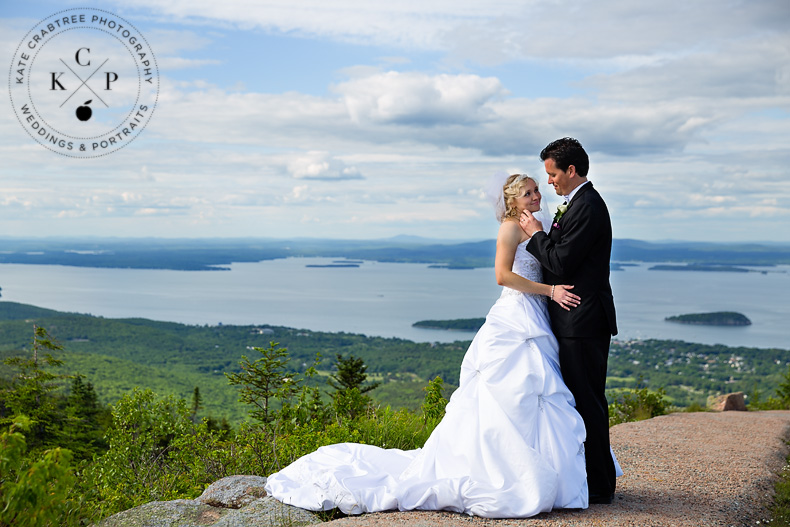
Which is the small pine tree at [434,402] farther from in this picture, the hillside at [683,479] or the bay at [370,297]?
the bay at [370,297]

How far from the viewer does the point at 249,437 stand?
8.02m

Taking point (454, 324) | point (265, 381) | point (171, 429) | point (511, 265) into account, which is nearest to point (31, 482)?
point (511, 265)

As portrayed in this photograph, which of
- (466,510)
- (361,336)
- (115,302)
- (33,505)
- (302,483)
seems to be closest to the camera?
(33,505)

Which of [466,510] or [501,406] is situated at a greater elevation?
[501,406]

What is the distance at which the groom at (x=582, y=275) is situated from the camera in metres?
4.94

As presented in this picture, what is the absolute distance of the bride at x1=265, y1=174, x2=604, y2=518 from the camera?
191 inches

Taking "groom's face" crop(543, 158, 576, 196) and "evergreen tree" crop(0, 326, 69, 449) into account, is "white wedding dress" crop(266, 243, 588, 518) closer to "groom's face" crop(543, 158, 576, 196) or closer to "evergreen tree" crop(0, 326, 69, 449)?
"groom's face" crop(543, 158, 576, 196)

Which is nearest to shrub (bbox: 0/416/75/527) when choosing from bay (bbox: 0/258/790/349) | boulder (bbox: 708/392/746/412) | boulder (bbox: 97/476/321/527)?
boulder (bbox: 97/476/321/527)

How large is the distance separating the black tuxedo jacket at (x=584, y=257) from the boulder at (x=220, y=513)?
8.63 feet

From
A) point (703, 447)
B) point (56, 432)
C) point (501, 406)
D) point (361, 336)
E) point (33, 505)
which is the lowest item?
point (361, 336)

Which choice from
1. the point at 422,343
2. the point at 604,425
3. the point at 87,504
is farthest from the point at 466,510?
the point at 422,343

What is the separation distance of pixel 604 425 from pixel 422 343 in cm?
7380

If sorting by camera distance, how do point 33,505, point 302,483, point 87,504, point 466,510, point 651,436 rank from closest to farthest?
point 33,505 → point 466,510 → point 302,483 → point 87,504 → point 651,436

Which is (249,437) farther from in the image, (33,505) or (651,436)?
(651,436)
